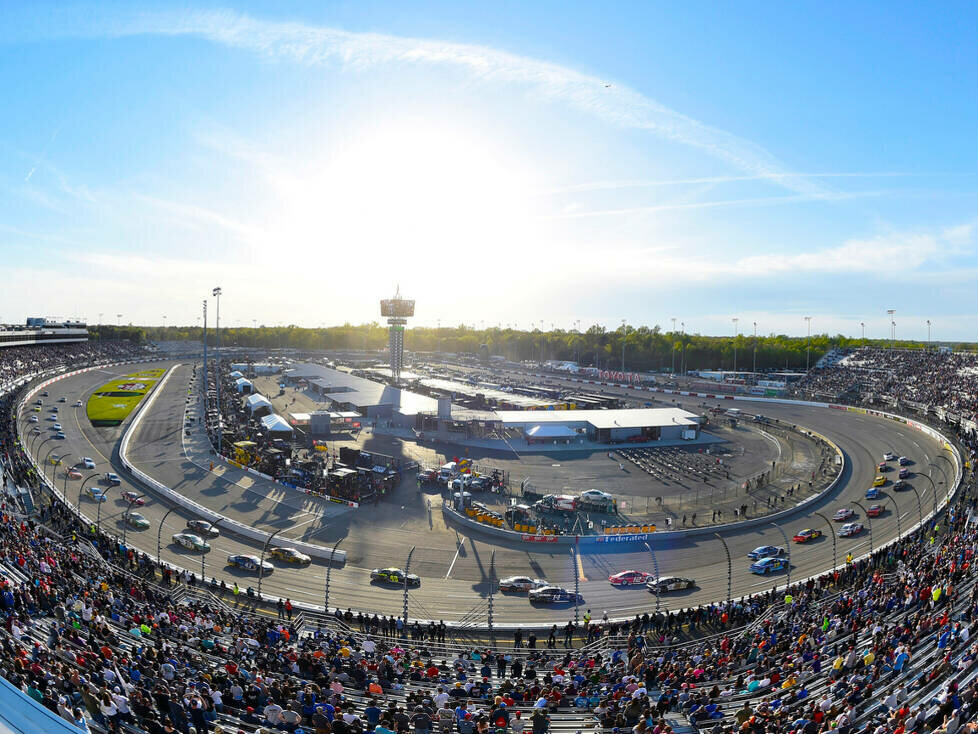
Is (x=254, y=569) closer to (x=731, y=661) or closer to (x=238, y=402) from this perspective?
(x=731, y=661)

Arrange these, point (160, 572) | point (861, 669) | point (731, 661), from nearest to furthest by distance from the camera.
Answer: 1. point (861, 669)
2. point (731, 661)
3. point (160, 572)

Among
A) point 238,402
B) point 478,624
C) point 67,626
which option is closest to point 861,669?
point 478,624

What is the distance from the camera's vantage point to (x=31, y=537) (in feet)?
75.9

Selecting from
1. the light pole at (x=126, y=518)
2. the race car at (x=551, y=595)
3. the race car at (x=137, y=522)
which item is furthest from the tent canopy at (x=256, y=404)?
the race car at (x=551, y=595)

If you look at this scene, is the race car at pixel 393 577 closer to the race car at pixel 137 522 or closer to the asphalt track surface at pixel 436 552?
the asphalt track surface at pixel 436 552

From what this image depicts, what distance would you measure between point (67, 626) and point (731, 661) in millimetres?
17591

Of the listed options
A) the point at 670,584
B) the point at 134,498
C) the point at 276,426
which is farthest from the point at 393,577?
the point at 276,426

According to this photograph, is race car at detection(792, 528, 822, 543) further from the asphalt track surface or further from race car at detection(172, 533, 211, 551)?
race car at detection(172, 533, 211, 551)

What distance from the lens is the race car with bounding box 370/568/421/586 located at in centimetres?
2512

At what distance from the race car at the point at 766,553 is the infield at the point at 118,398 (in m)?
55.9

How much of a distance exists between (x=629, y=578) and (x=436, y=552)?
29.2 feet

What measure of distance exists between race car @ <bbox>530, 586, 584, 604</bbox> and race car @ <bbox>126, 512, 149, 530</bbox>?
802 inches

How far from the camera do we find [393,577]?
25266mm

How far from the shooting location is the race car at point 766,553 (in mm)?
28078
